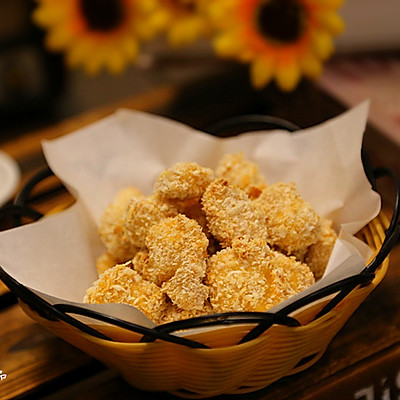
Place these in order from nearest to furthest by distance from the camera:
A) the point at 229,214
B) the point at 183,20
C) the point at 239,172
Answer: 1. the point at 229,214
2. the point at 239,172
3. the point at 183,20

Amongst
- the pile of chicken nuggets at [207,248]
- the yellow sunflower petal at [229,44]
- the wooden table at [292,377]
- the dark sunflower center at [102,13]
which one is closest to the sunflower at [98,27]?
the dark sunflower center at [102,13]

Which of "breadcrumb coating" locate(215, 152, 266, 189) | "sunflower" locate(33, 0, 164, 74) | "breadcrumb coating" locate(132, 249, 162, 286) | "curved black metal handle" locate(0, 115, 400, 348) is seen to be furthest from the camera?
"sunflower" locate(33, 0, 164, 74)

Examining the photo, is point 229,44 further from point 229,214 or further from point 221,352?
point 221,352

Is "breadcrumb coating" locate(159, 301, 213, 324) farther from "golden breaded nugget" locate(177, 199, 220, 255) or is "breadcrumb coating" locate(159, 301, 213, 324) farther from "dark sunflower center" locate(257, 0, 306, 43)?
"dark sunflower center" locate(257, 0, 306, 43)

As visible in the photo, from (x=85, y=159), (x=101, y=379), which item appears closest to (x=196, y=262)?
(x=101, y=379)

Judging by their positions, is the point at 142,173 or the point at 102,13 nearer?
the point at 142,173

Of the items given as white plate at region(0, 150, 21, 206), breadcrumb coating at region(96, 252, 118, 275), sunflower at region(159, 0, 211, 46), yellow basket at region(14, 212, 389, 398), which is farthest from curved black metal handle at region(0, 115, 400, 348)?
sunflower at region(159, 0, 211, 46)

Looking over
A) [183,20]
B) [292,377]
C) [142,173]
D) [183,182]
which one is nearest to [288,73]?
[183,20]
